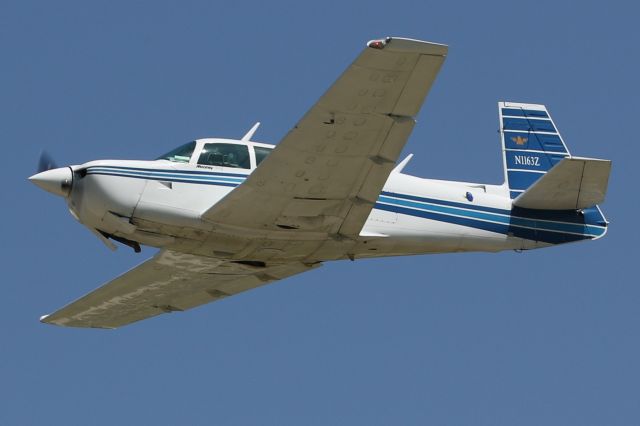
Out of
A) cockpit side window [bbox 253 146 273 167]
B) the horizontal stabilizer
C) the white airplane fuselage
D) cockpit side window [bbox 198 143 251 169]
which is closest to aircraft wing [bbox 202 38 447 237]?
the white airplane fuselage

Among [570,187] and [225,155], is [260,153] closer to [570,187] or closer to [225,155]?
[225,155]

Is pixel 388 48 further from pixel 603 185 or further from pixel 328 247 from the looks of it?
pixel 603 185

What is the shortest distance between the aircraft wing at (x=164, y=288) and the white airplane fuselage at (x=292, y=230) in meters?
1.53

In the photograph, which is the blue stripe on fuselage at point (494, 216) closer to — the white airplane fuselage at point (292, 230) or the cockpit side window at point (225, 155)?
the white airplane fuselage at point (292, 230)

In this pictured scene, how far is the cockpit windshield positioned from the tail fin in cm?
711

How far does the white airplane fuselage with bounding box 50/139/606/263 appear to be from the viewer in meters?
23.5

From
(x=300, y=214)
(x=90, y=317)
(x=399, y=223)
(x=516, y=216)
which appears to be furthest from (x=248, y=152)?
(x=90, y=317)

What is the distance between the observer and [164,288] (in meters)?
28.7

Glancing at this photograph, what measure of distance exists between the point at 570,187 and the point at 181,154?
7620 millimetres

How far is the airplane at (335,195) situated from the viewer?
21.7 m

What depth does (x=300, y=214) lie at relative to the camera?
23.8 meters

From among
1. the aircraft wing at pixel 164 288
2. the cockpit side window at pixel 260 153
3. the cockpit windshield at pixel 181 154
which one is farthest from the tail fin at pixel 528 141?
the cockpit windshield at pixel 181 154

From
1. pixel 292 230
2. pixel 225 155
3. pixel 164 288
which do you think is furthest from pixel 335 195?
pixel 164 288

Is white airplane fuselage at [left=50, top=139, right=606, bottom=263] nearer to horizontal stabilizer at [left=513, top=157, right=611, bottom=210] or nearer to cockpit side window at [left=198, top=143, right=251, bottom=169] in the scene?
cockpit side window at [left=198, top=143, right=251, bottom=169]
